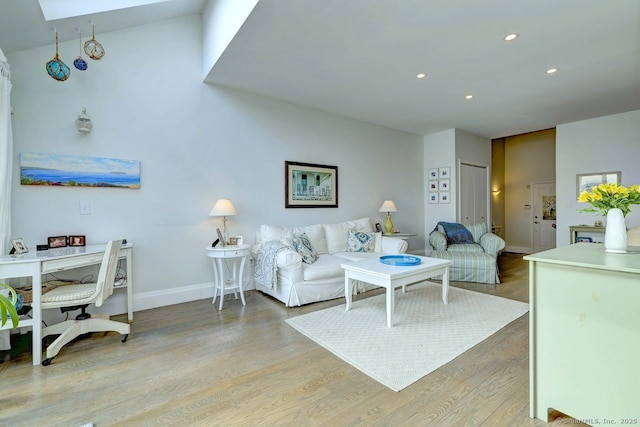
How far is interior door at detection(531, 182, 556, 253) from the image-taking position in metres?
6.61

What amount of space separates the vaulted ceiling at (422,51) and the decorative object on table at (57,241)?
5.60 ft

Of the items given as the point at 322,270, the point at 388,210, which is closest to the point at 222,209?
the point at 322,270

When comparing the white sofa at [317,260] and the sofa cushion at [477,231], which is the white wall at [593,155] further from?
the white sofa at [317,260]

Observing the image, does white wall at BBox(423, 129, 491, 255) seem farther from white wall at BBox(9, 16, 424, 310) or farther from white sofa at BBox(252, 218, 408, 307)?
white wall at BBox(9, 16, 424, 310)

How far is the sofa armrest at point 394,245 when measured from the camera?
4125mm

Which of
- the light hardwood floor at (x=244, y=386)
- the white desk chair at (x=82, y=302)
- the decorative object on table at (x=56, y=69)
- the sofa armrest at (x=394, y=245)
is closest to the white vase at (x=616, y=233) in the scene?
the light hardwood floor at (x=244, y=386)

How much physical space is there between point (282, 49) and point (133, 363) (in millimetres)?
2976

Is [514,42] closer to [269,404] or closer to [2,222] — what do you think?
[269,404]

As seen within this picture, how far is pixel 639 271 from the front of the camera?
1.15 m

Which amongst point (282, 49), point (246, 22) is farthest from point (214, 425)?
point (282, 49)

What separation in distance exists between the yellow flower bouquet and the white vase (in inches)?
1.5

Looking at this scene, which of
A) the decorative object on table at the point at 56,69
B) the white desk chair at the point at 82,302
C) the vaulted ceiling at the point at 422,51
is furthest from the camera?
the decorative object on table at the point at 56,69

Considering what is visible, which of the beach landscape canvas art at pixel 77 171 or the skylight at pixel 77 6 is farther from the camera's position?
the beach landscape canvas art at pixel 77 171

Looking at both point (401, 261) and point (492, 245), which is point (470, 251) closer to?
point (492, 245)
